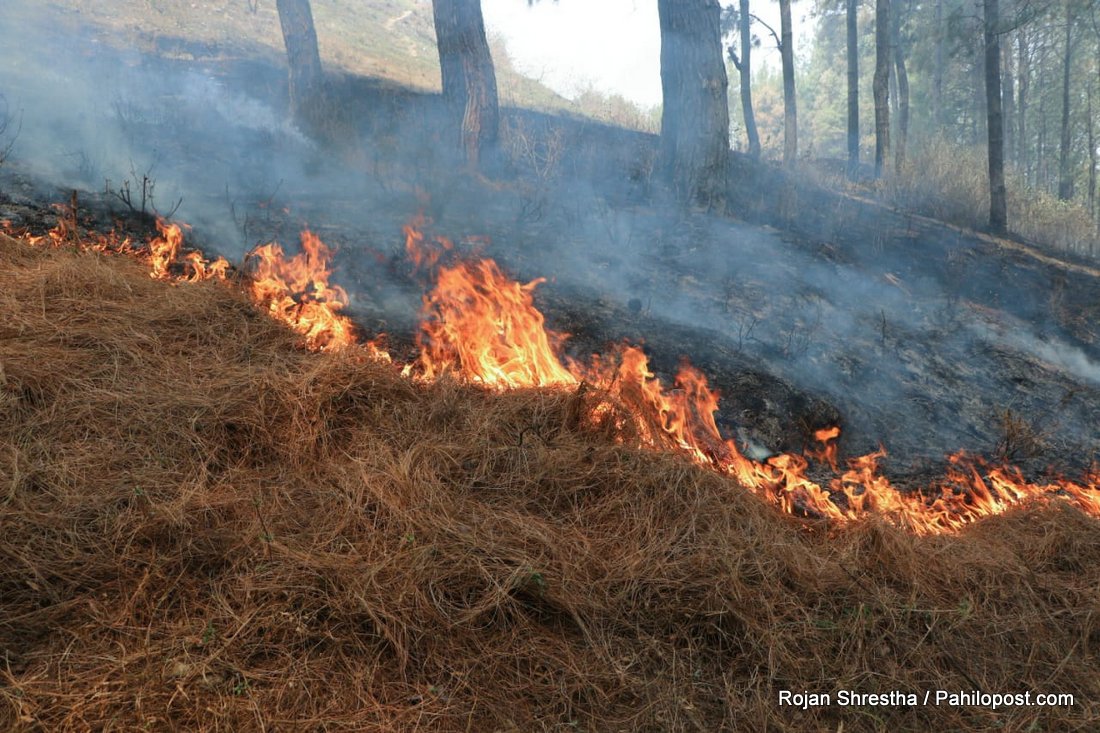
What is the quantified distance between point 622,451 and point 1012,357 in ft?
16.6

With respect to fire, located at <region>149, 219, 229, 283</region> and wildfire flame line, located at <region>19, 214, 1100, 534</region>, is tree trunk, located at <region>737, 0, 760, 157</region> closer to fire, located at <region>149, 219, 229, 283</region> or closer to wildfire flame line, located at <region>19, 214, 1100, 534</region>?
wildfire flame line, located at <region>19, 214, 1100, 534</region>

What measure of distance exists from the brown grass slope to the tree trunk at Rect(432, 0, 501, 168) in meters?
5.64

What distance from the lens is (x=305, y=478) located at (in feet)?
11.2

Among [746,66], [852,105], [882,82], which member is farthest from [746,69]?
[882,82]

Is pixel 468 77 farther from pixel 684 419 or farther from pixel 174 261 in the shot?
pixel 684 419

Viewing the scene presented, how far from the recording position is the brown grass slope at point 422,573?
2.35m

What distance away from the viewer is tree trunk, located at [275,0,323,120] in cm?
971

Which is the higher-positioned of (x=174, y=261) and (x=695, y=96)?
(x=695, y=96)

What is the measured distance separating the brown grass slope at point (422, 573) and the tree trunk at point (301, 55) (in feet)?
22.0

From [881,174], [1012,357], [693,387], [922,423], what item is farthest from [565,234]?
[881,174]

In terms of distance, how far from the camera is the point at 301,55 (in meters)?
9.83

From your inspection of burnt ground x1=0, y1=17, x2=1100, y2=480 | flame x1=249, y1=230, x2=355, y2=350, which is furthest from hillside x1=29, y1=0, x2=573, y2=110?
flame x1=249, y1=230, x2=355, y2=350

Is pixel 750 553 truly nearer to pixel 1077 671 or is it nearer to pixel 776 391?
pixel 1077 671

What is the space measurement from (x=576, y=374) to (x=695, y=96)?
5.41 metres
